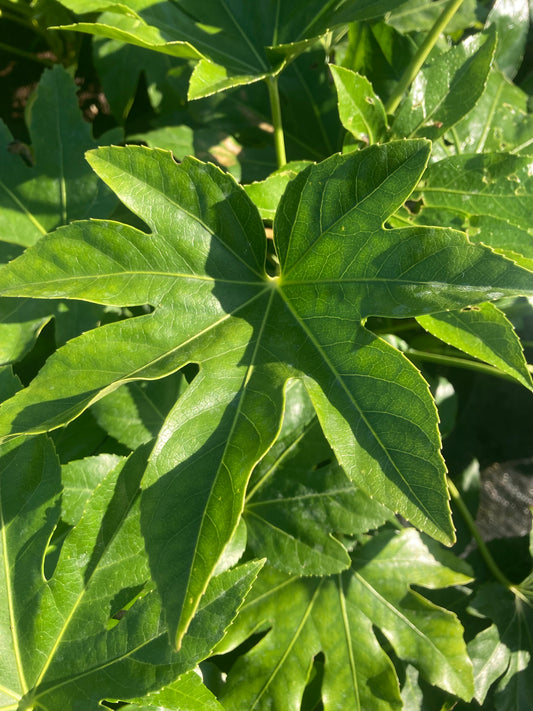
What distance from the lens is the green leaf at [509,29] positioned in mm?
1370

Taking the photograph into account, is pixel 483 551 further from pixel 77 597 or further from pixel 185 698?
pixel 77 597

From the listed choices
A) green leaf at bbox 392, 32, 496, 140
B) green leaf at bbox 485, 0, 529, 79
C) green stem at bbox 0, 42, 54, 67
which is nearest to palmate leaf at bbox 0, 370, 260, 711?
green leaf at bbox 392, 32, 496, 140

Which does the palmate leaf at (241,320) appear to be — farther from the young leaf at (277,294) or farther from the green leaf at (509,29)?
the green leaf at (509,29)

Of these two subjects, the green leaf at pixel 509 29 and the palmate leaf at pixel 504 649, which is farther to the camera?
the green leaf at pixel 509 29

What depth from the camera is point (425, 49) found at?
1.07 m

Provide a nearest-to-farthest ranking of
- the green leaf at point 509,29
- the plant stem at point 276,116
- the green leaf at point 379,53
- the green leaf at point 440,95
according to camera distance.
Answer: the green leaf at point 440,95, the plant stem at point 276,116, the green leaf at point 379,53, the green leaf at point 509,29

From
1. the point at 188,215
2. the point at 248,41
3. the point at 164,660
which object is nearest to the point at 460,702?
the point at 164,660

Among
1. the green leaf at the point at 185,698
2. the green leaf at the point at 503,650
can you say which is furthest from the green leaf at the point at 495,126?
the green leaf at the point at 185,698

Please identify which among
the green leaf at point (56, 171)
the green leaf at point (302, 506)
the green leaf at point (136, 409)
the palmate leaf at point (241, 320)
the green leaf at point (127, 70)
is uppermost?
the green leaf at point (127, 70)

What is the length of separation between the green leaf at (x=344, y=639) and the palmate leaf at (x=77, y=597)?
26 cm

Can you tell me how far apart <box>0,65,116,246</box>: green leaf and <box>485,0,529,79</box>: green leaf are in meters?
0.94

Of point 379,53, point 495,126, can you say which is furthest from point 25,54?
point 495,126

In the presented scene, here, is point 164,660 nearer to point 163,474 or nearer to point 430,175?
point 163,474

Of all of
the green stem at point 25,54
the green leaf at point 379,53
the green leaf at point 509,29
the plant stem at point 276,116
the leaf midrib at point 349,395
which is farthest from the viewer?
the green stem at point 25,54
